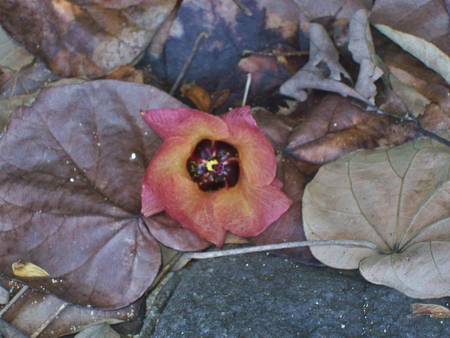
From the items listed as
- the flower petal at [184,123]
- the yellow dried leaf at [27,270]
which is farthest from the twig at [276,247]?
the yellow dried leaf at [27,270]

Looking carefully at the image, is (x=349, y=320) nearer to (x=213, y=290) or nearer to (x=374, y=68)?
(x=213, y=290)

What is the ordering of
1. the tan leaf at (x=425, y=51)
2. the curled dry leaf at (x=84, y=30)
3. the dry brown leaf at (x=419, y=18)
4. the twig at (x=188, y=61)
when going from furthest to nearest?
the twig at (x=188, y=61), the curled dry leaf at (x=84, y=30), the dry brown leaf at (x=419, y=18), the tan leaf at (x=425, y=51)

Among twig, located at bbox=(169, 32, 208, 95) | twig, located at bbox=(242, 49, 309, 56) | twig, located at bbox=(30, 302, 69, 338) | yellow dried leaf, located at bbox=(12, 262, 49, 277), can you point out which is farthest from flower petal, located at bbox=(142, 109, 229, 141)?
twig, located at bbox=(30, 302, 69, 338)

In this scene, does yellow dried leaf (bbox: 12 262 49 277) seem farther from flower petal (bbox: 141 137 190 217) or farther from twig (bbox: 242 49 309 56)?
twig (bbox: 242 49 309 56)

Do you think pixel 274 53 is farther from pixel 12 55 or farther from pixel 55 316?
pixel 55 316

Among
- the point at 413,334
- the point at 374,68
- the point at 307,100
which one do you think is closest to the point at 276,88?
the point at 307,100

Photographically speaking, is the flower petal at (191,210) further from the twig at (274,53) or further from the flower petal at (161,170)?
the twig at (274,53)
